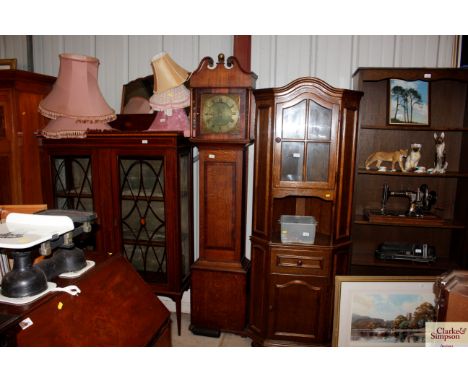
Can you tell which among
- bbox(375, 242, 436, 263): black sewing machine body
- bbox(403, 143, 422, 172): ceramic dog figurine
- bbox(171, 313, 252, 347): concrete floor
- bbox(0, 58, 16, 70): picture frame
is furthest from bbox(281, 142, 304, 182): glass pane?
bbox(0, 58, 16, 70): picture frame

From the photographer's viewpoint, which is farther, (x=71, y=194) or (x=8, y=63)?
(x=8, y=63)

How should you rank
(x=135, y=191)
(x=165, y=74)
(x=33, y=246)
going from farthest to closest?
(x=135, y=191) < (x=165, y=74) < (x=33, y=246)

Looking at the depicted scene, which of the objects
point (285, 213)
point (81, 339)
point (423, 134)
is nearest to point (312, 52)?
point (423, 134)

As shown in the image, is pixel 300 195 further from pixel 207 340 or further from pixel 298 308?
pixel 207 340

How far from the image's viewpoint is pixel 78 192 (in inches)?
108

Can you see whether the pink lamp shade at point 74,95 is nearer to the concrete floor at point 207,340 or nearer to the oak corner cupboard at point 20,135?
the oak corner cupboard at point 20,135

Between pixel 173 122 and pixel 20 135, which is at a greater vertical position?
pixel 173 122

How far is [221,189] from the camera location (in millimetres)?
2533

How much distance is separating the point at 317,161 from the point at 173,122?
112 cm

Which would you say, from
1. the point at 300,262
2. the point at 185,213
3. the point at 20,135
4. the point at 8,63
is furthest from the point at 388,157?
the point at 8,63

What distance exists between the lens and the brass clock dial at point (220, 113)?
2428 millimetres

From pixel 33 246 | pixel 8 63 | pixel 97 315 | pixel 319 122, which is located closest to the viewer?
pixel 33 246

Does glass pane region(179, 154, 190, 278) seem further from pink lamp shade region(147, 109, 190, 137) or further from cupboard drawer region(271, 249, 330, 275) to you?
cupboard drawer region(271, 249, 330, 275)
